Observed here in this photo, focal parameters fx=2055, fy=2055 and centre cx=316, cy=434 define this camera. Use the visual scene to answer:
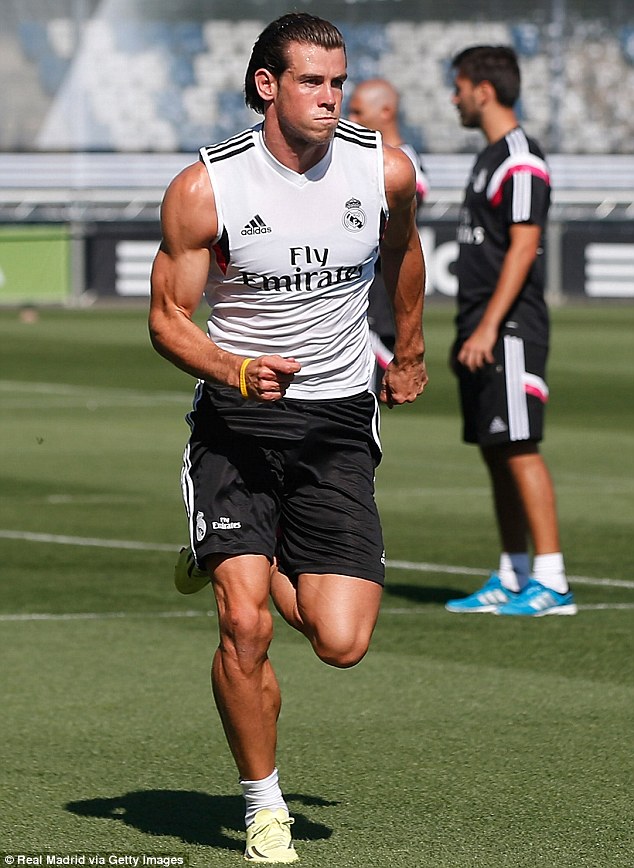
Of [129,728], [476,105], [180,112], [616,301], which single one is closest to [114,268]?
[616,301]

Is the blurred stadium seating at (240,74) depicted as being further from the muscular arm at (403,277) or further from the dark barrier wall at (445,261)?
the muscular arm at (403,277)

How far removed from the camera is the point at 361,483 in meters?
5.70

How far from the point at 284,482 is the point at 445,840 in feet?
3.49

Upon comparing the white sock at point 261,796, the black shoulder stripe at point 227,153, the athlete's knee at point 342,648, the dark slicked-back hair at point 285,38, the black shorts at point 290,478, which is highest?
the dark slicked-back hair at point 285,38

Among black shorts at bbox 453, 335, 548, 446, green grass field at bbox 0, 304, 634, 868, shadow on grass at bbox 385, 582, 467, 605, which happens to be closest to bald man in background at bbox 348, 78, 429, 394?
green grass field at bbox 0, 304, 634, 868

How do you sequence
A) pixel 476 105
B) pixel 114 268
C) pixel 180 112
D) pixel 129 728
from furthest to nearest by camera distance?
pixel 180 112 → pixel 114 268 → pixel 476 105 → pixel 129 728

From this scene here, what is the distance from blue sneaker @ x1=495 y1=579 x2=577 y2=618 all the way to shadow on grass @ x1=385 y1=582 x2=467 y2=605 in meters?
0.40

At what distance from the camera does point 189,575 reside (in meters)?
5.80

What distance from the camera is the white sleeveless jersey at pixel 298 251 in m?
5.48

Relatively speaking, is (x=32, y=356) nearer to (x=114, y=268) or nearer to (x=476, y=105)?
(x=114, y=268)

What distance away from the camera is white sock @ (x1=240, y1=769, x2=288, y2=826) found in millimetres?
5391

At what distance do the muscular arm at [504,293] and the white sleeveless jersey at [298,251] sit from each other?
11.5 feet

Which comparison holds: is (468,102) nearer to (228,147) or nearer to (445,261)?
(228,147)

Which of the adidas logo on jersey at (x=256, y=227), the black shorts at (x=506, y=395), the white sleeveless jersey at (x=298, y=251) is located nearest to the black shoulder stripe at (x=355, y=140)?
the white sleeveless jersey at (x=298, y=251)
